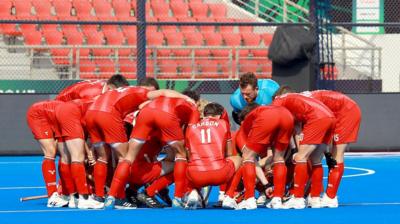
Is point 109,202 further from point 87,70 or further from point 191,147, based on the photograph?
point 87,70

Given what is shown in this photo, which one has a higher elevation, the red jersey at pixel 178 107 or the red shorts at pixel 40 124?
the red jersey at pixel 178 107

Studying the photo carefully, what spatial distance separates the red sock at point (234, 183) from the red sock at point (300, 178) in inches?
25.5

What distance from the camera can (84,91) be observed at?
1398cm

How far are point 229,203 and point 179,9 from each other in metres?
15.3

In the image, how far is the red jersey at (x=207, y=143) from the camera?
1248cm

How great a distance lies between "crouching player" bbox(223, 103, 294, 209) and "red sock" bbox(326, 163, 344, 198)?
59 cm

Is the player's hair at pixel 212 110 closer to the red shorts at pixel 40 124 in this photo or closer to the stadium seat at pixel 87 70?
the red shorts at pixel 40 124

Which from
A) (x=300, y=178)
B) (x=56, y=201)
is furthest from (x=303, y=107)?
(x=56, y=201)

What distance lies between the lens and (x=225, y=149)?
41.9 feet

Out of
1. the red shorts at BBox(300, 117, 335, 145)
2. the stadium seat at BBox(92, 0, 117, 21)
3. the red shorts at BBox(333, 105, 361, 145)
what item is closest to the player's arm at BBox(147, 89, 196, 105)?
the red shorts at BBox(300, 117, 335, 145)

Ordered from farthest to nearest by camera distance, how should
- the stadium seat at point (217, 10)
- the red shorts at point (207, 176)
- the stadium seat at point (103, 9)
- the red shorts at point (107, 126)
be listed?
the stadium seat at point (217, 10), the stadium seat at point (103, 9), the red shorts at point (107, 126), the red shorts at point (207, 176)

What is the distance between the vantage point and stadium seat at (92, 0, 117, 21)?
2656cm

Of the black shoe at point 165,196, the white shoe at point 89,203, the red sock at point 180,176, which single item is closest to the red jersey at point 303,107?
the red sock at point 180,176

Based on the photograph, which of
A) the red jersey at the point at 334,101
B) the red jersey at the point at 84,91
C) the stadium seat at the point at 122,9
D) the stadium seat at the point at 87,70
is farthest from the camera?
the stadium seat at the point at 122,9
